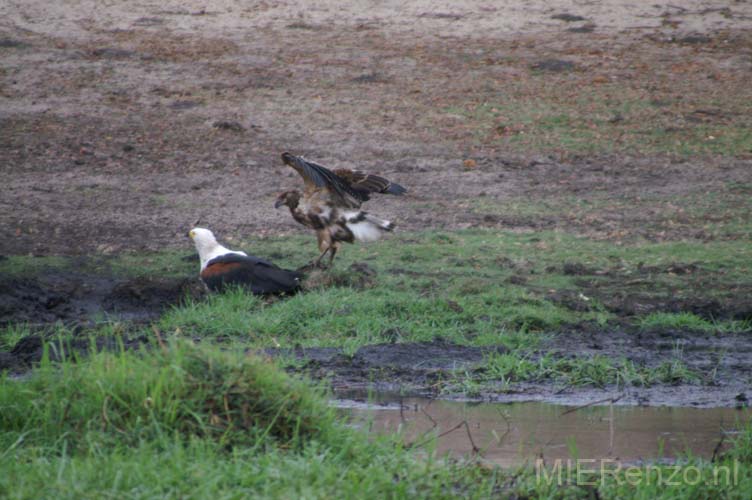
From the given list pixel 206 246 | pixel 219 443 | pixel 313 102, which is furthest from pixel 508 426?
pixel 313 102

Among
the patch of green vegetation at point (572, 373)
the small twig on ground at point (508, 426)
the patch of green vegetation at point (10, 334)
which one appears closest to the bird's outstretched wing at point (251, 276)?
the patch of green vegetation at point (10, 334)

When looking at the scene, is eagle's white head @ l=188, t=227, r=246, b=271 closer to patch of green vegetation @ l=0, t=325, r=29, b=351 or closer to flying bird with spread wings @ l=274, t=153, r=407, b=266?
flying bird with spread wings @ l=274, t=153, r=407, b=266

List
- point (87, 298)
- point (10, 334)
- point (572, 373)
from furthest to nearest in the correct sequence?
point (87, 298) < point (10, 334) < point (572, 373)

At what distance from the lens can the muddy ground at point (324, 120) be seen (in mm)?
10836

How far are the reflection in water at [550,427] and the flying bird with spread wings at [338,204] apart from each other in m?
3.41

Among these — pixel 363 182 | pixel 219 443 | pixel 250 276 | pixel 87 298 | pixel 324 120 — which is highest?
pixel 219 443

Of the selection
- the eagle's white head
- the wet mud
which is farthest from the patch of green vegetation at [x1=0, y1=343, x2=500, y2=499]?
the eagle's white head

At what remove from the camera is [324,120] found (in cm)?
1455

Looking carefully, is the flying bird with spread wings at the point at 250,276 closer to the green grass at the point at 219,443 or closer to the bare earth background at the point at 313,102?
the bare earth background at the point at 313,102

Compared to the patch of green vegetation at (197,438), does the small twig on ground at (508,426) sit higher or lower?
lower

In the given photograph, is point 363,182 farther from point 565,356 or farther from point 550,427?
point 550,427

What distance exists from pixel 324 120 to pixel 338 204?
16.7ft

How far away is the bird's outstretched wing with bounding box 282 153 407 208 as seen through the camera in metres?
9.37

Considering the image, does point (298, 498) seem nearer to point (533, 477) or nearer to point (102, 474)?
point (102, 474)
